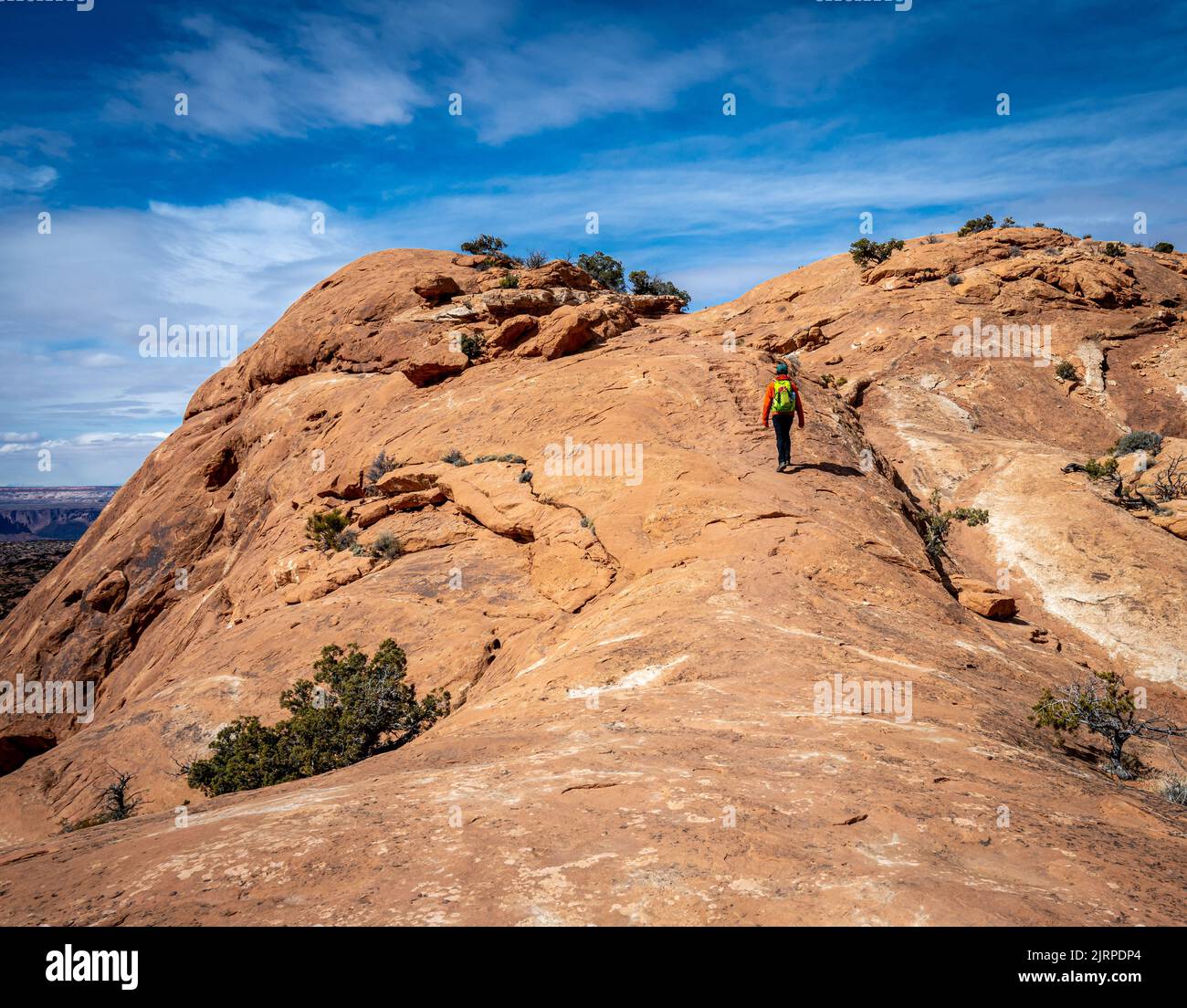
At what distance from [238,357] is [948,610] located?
96.3ft

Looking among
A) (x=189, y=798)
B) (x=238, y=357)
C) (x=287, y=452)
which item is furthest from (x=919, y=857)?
(x=238, y=357)

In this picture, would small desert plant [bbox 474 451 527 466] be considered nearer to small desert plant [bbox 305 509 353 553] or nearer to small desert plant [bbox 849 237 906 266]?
small desert plant [bbox 305 509 353 553]

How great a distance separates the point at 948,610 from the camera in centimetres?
967

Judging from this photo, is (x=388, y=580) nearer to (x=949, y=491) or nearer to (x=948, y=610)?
(x=948, y=610)

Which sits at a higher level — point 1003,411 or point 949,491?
point 1003,411

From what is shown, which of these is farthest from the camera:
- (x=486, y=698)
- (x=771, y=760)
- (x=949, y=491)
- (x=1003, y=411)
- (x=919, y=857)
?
(x=1003, y=411)

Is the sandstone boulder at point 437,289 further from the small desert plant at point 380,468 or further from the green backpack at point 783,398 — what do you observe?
Answer: the green backpack at point 783,398

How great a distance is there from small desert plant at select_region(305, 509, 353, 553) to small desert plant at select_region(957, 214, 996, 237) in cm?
3285

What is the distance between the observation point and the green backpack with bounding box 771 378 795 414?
1209 centimetres

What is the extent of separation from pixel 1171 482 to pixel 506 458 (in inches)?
668

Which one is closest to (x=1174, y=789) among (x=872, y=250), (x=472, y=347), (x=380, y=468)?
(x=380, y=468)

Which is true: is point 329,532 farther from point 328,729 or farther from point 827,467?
point 827,467

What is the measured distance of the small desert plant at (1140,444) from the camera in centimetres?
2030

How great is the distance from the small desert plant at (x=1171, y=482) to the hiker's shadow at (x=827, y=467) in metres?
9.92
